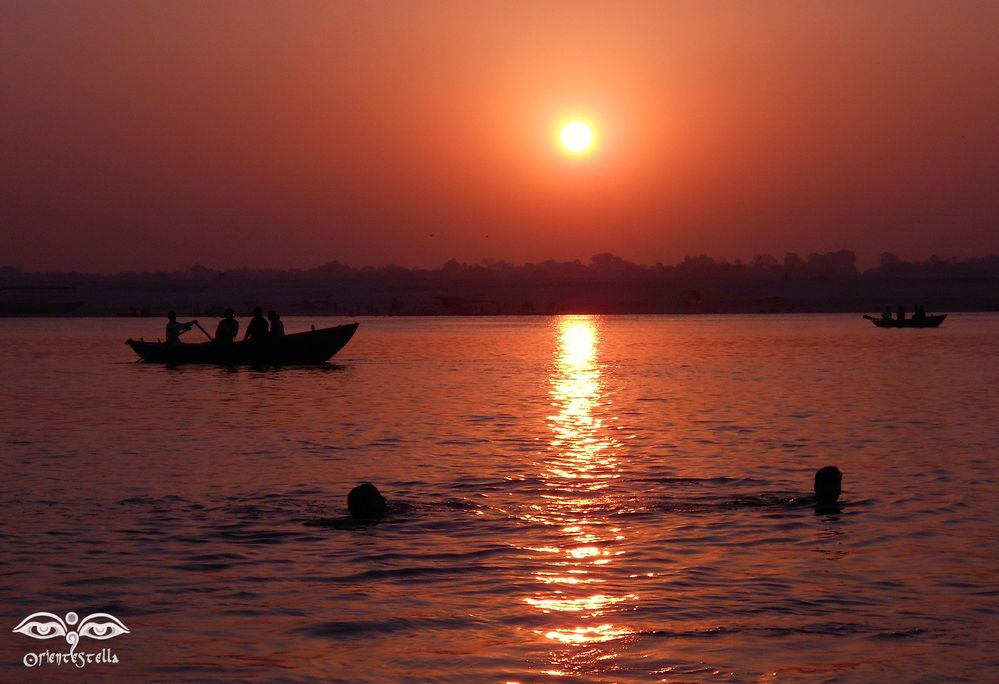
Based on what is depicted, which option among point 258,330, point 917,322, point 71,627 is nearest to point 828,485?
point 71,627

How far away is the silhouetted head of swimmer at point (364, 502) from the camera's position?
1670cm

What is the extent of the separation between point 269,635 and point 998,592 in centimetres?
731

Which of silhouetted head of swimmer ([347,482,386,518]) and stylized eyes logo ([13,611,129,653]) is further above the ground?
silhouetted head of swimmer ([347,482,386,518])

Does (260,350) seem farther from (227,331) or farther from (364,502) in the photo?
(364,502)

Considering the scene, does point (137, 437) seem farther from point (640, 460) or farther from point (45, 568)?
point (45, 568)

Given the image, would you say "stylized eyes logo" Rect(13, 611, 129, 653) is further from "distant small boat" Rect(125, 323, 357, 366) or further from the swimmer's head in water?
"distant small boat" Rect(125, 323, 357, 366)

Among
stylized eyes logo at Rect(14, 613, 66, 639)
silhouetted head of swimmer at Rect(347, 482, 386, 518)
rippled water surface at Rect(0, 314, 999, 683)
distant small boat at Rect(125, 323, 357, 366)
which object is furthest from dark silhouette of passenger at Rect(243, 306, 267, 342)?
stylized eyes logo at Rect(14, 613, 66, 639)

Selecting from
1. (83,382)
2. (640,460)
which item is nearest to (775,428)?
(640,460)

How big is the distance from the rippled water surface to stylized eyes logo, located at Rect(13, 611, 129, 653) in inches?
7.8

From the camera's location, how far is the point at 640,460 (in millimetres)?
23578

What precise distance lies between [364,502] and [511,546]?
2739 millimetres
